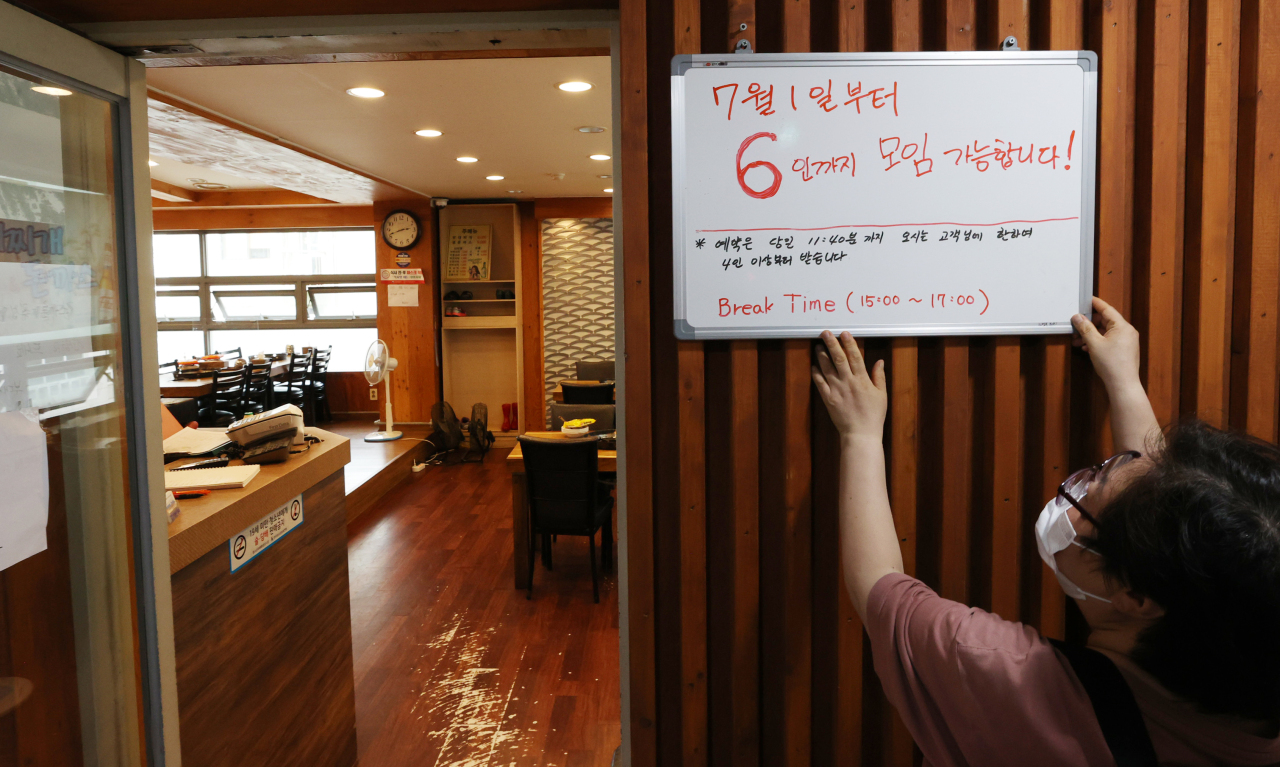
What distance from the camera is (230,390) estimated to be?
22.9 feet

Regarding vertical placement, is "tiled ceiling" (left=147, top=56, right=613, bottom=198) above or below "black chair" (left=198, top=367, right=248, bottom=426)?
above

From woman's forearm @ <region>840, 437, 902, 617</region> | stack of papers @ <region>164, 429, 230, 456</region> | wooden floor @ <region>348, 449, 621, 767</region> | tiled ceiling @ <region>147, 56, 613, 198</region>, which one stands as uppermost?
tiled ceiling @ <region>147, 56, 613, 198</region>

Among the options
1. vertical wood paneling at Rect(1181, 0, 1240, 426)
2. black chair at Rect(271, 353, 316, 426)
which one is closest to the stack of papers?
vertical wood paneling at Rect(1181, 0, 1240, 426)

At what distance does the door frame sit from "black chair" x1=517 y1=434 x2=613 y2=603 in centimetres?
239

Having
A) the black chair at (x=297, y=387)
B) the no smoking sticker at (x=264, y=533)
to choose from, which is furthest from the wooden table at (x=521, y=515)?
the black chair at (x=297, y=387)

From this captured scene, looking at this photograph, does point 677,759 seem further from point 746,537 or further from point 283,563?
point 283,563

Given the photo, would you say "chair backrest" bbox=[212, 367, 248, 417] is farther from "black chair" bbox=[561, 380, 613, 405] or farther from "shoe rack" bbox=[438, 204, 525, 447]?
"black chair" bbox=[561, 380, 613, 405]

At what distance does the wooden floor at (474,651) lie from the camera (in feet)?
9.16

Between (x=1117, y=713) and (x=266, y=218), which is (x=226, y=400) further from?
(x=1117, y=713)

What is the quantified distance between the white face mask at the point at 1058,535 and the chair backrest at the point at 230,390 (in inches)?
278

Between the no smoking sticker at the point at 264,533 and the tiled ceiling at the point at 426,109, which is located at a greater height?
the tiled ceiling at the point at 426,109

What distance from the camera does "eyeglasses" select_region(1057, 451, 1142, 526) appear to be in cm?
89

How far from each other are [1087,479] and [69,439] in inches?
71.3

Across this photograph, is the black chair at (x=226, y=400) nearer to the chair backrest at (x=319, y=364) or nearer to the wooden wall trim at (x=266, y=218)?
the chair backrest at (x=319, y=364)
